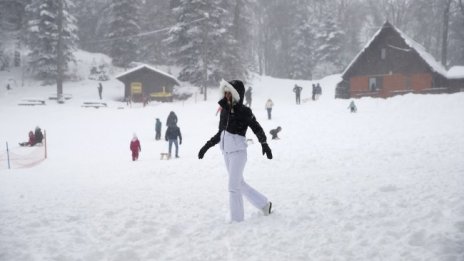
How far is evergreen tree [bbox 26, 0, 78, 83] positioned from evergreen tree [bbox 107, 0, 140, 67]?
608 cm

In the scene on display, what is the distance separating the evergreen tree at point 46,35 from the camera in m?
40.7

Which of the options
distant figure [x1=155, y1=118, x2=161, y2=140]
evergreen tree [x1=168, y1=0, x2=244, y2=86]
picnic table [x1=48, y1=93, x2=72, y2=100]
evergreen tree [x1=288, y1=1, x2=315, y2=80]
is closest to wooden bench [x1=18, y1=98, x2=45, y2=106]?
picnic table [x1=48, y1=93, x2=72, y2=100]

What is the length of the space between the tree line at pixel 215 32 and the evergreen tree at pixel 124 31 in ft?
0.40

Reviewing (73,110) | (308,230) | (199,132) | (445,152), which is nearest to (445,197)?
(308,230)

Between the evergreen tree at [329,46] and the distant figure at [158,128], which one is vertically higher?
the evergreen tree at [329,46]

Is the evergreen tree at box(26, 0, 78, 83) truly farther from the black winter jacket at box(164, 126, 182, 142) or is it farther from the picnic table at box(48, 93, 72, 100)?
the black winter jacket at box(164, 126, 182, 142)

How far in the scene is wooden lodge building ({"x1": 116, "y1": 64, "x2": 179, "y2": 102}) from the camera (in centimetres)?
4078

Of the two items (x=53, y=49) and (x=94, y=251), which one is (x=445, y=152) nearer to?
(x=94, y=251)

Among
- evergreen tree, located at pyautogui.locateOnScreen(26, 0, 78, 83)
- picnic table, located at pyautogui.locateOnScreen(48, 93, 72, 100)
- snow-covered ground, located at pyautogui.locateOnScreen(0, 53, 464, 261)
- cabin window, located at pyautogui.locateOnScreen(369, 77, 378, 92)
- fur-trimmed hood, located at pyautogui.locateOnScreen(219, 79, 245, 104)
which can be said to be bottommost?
snow-covered ground, located at pyautogui.locateOnScreen(0, 53, 464, 261)

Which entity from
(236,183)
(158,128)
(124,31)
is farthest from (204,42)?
(236,183)

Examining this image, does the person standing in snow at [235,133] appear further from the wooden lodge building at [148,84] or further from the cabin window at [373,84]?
the wooden lodge building at [148,84]

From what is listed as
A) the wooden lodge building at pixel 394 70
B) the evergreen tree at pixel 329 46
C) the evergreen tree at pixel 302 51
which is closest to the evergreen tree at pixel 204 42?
the wooden lodge building at pixel 394 70

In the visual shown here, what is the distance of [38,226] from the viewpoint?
5438mm

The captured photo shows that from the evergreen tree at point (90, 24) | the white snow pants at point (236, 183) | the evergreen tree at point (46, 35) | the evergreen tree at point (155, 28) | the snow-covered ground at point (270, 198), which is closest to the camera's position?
the snow-covered ground at point (270, 198)
